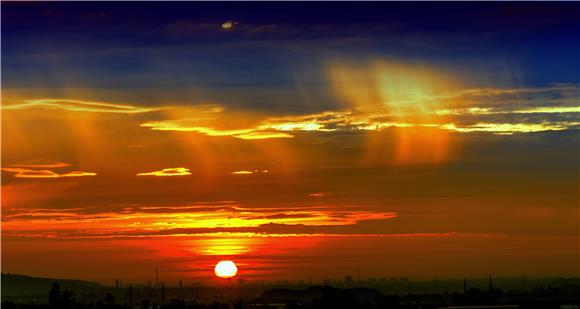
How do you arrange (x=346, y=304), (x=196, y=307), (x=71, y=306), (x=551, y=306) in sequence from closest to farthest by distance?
(x=551, y=306), (x=346, y=304), (x=196, y=307), (x=71, y=306)

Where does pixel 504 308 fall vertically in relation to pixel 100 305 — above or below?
below

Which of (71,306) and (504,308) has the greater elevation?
(71,306)

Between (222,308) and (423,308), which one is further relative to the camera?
(222,308)

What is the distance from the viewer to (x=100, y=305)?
605 ft

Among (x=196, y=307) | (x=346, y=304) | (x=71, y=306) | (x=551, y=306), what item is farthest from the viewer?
(x=71, y=306)

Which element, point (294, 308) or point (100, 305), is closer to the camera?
point (294, 308)

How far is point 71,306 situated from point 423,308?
66.2 metres

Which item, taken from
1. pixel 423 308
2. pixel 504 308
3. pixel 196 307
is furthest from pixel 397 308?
pixel 196 307

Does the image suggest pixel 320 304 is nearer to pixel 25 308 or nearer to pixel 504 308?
pixel 504 308

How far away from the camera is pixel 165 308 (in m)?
166

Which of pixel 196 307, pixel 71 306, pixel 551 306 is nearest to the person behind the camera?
pixel 551 306

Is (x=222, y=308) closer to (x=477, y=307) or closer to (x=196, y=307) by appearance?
(x=196, y=307)

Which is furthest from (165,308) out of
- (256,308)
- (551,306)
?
(551,306)

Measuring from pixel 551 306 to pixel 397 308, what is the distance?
94.1 ft
